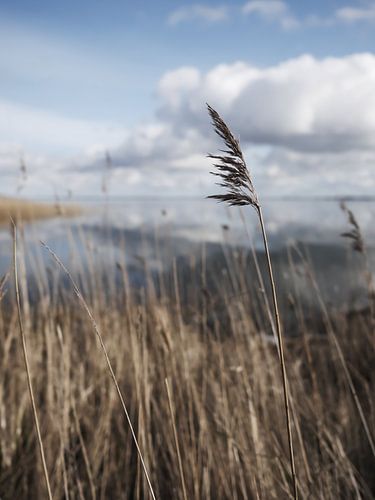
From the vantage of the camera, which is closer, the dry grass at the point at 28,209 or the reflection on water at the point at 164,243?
the dry grass at the point at 28,209

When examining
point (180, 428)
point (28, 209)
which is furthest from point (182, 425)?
point (28, 209)

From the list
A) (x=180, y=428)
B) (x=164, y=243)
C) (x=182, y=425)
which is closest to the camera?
(x=180, y=428)

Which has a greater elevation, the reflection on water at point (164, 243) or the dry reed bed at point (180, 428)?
the reflection on water at point (164, 243)

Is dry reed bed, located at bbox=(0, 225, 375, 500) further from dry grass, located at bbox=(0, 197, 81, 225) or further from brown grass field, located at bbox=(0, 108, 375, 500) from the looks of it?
dry grass, located at bbox=(0, 197, 81, 225)

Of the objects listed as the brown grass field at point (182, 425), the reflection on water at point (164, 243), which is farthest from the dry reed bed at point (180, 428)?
the reflection on water at point (164, 243)

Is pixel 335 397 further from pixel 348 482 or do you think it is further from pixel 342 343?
pixel 348 482

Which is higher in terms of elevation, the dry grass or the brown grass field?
the dry grass

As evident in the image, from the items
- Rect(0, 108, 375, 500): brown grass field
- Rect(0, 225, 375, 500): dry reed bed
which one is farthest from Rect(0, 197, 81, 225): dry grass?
Rect(0, 225, 375, 500): dry reed bed

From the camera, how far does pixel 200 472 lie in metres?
1.91

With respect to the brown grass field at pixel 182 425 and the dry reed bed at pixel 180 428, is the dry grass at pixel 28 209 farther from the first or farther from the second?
the dry reed bed at pixel 180 428

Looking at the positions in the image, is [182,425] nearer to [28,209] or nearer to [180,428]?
[180,428]

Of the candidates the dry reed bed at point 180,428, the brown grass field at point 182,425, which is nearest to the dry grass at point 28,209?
the brown grass field at point 182,425

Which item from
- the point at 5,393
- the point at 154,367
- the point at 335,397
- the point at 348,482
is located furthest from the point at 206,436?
the point at 335,397

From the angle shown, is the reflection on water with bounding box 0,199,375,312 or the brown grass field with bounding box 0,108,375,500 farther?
the reflection on water with bounding box 0,199,375,312
